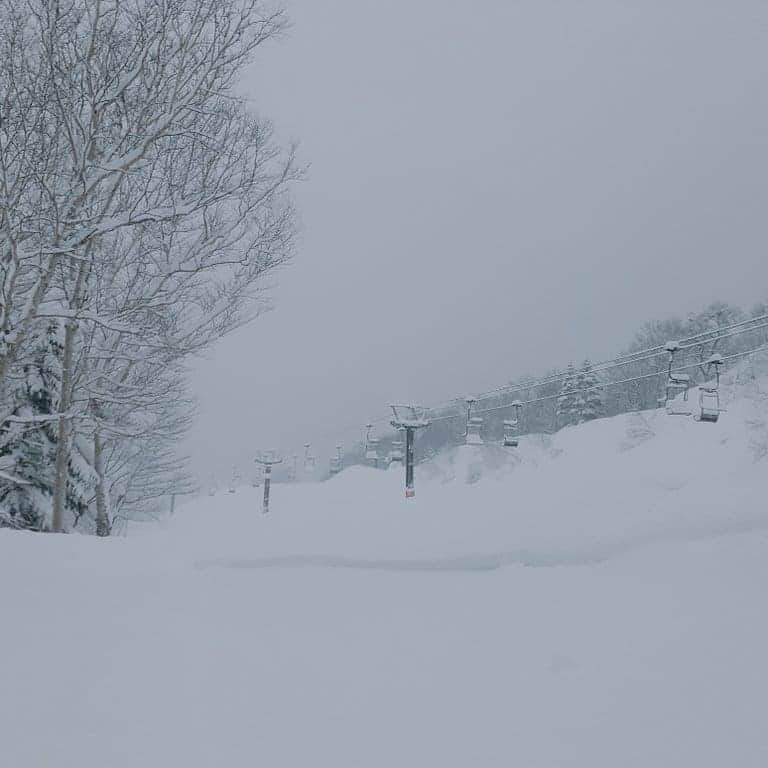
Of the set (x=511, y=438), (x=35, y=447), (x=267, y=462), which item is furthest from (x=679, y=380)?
(x=267, y=462)

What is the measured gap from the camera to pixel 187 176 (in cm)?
872

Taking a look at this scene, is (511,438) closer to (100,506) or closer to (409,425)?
(409,425)

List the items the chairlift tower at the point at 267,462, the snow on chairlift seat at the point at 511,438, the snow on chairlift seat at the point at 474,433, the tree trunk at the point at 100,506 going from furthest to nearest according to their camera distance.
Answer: the chairlift tower at the point at 267,462 < the snow on chairlift seat at the point at 511,438 < the snow on chairlift seat at the point at 474,433 < the tree trunk at the point at 100,506

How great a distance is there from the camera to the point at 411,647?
15.8ft

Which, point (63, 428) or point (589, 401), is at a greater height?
point (589, 401)

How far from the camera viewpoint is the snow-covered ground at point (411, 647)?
3.51 m

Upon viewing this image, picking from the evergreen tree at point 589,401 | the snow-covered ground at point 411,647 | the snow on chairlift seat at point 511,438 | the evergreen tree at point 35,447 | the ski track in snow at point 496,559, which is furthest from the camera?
the evergreen tree at point 589,401

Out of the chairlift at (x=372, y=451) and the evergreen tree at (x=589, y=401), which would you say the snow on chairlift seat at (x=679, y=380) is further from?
the evergreen tree at (x=589, y=401)

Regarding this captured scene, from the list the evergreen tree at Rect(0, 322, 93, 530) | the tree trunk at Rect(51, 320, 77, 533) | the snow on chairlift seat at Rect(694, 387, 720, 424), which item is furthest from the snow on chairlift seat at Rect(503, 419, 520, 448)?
the tree trunk at Rect(51, 320, 77, 533)

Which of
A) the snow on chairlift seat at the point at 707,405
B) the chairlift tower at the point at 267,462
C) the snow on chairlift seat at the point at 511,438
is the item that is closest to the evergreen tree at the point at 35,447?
the snow on chairlift seat at the point at 511,438

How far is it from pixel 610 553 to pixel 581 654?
2459mm

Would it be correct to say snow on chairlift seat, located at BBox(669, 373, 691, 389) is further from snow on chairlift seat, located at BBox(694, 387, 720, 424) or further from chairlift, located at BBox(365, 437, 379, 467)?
chairlift, located at BBox(365, 437, 379, 467)

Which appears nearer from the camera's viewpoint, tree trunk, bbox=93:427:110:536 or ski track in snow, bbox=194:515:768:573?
ski track in snow, bbox=194:515:768:573

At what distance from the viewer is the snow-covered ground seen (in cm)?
351
